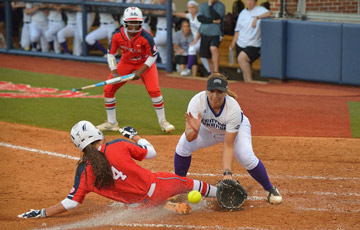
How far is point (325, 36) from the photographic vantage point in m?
13.5

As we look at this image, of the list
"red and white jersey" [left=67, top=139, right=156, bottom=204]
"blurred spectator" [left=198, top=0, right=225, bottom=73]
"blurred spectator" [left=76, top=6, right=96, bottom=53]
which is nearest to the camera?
"red and white jersey" [left=67, top=139, right=156, bottom=204]

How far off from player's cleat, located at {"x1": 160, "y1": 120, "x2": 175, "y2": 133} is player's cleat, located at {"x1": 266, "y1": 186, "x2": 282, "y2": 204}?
348cm

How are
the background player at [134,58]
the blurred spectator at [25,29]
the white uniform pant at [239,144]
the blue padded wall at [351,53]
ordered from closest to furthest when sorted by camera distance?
the white uniform pant at [239,144]
the background player at [134,58]
the blue padded wall at [351,53]
the blurred spectator at [25,29]

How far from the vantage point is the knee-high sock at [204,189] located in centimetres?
603

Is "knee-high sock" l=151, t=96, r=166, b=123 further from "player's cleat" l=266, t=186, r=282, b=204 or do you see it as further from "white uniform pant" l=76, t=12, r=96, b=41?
"white uniform pant" l=76, t=12, r=96, b=41

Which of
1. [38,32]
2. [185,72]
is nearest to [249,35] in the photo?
[185,72]

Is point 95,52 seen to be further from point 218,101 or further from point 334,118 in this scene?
point 218,101

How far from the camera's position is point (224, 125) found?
6035mm

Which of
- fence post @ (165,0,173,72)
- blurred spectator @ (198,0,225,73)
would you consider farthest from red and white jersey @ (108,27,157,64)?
fence post @ (165,0,173,72)

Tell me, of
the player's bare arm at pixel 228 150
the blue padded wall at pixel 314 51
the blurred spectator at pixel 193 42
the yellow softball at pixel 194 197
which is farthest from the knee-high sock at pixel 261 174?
the blurred spectator at pixel 193 42

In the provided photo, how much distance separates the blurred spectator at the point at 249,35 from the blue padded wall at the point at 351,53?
1970 mm

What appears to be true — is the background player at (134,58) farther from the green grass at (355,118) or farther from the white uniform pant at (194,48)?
the white uniform pant at (194,48)

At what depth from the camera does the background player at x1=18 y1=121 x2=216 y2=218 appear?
548cm

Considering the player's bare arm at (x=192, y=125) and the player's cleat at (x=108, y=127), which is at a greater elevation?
the player's bare arm at (x=192, y=125)
